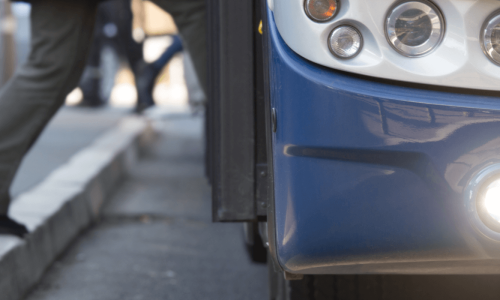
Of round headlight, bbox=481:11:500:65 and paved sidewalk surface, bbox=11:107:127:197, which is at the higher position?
round headlight, bbox=481:11:500:65

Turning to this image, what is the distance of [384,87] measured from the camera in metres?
1.18

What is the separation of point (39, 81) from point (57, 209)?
82cm

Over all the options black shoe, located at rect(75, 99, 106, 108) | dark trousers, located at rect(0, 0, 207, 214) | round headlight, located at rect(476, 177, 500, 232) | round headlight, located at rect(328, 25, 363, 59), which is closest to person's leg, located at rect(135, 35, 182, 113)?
black shoe, located at rect(75, 99, 106, 108)

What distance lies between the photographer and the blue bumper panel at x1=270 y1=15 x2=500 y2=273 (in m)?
1.17

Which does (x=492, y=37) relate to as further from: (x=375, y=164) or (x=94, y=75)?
(x=94, y=75)

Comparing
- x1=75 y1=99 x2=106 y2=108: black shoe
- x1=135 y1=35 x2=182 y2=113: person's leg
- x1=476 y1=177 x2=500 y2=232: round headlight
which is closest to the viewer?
x1=476 y1=177 x2=500 y2=232: round headlight

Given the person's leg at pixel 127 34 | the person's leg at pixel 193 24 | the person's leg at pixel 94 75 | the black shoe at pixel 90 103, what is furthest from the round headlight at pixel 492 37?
the black shoe at pixel 90 103

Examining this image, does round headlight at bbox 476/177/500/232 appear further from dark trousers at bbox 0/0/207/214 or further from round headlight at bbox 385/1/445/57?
dark trousers at bbox 0/0/207/214

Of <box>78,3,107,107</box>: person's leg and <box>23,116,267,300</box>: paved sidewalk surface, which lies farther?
<box>78,3,107,107</box>: person's leg

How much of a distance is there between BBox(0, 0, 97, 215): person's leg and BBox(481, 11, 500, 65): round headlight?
1.60 m

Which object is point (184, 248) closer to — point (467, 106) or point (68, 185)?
point (68, 185)

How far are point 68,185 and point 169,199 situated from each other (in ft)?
2.83

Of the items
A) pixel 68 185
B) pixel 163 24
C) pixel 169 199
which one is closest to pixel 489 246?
pixel 68 185

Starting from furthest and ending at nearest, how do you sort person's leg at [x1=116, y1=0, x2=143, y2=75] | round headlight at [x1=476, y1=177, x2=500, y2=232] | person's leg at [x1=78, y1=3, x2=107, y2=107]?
person's leg at [x1=78, y1=3, x2=107, y2=107], person's leg at [x1=116, y1=0, x2=143, y2=75], round headlight at [x1=476, y1=177, x2=500, y2=232]
